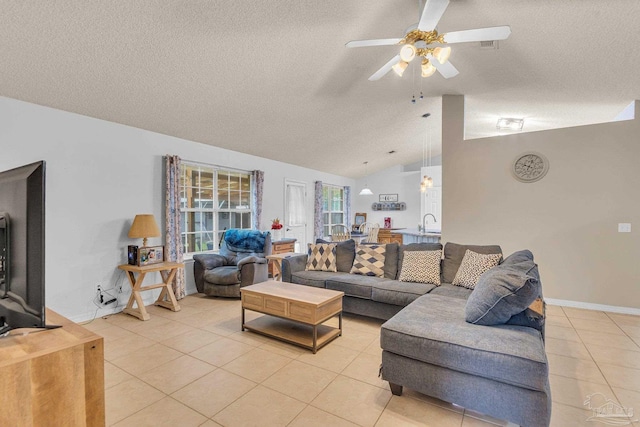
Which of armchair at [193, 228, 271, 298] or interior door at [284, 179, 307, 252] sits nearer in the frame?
armchair at [193, 228, 271, 298]

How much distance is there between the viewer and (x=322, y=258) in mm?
4094

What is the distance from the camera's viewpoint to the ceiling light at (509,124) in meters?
5.25

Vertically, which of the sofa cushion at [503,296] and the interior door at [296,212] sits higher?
the interior door at [296,212]

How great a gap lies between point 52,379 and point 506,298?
2288mm

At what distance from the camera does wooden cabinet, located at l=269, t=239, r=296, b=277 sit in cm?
548

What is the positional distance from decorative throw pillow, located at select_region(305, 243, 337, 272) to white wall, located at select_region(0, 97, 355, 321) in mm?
2206

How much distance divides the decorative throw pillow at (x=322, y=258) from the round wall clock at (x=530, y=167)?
281 centimetres

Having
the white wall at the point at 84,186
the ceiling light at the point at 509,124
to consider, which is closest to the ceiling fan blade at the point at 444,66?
the ceiling light at the point at 509,124

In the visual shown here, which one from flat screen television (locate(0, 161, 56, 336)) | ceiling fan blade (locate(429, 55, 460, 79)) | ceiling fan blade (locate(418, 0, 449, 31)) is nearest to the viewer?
flat screen television (locate(0, 161, 56, 336))

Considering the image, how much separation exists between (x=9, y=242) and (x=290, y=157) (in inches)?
209

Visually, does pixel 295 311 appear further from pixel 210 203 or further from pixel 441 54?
pixel 210 203

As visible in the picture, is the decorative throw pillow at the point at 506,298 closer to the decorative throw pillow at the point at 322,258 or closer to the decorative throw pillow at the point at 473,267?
the decorative throw pillow at the point at 473,267

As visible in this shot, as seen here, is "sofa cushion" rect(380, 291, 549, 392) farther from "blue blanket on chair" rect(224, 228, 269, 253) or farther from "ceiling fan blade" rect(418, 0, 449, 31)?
"blue blanket on chair" rect(224, 228, 269, 253)

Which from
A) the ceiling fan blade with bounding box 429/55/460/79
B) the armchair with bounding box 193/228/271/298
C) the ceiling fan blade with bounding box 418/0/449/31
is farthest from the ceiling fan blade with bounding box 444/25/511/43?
the armchair with bounding box 193/228/271/298
